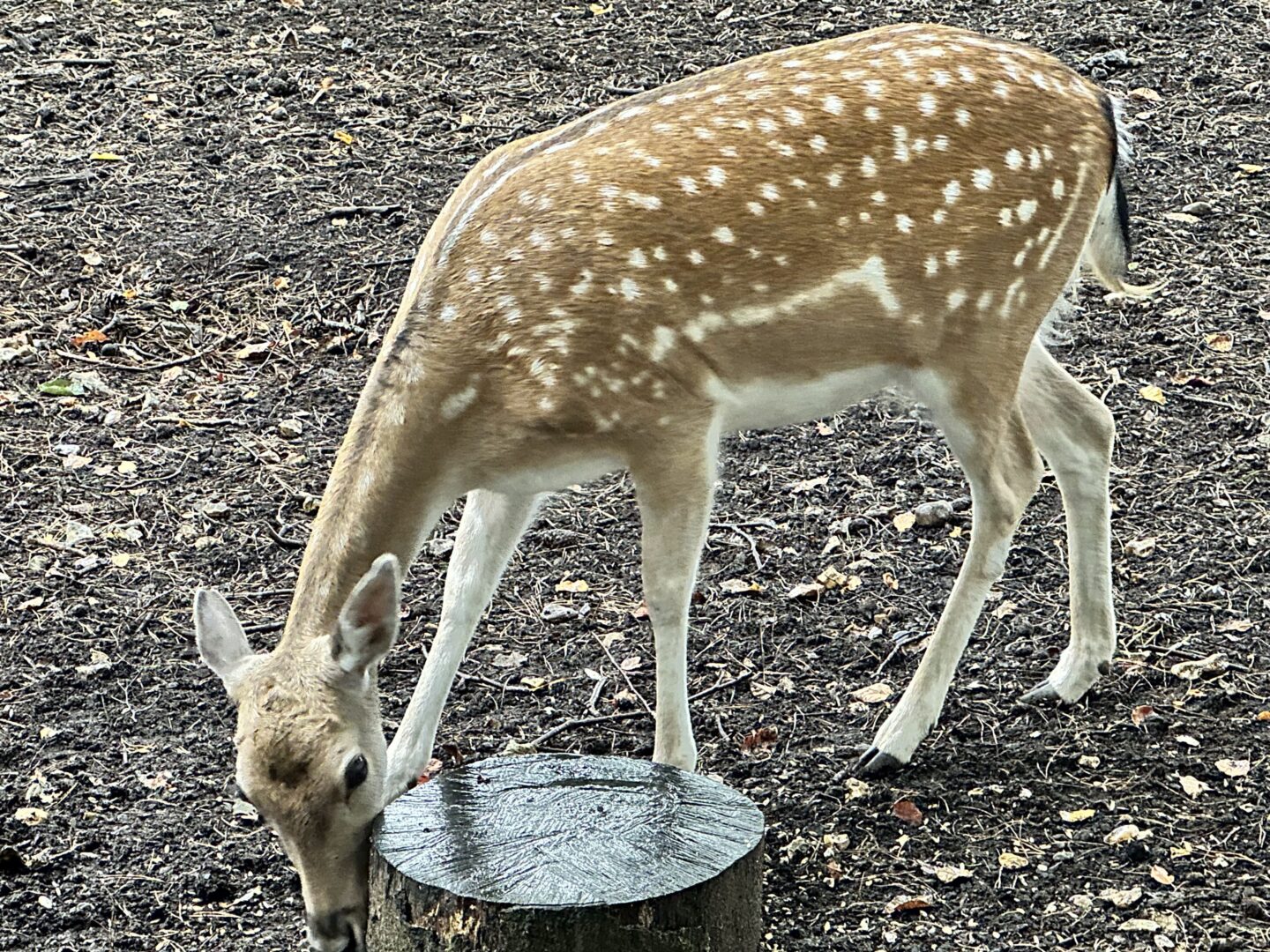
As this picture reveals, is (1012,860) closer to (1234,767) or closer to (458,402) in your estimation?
(1234,767)

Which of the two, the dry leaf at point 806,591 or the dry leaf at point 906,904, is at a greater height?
the dry leaf at point 906,904

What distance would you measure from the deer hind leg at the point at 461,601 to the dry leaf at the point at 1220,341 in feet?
10.7

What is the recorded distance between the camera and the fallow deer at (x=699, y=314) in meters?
4.23

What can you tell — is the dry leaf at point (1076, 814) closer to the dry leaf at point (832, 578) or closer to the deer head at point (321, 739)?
the dry leaf at point (832, 578)

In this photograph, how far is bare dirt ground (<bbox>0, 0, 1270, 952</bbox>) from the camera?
4.44 meters

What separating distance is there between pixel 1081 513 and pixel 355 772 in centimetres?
241

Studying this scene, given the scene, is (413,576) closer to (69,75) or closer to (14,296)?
(14,296)

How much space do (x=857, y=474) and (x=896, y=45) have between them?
1927 mm

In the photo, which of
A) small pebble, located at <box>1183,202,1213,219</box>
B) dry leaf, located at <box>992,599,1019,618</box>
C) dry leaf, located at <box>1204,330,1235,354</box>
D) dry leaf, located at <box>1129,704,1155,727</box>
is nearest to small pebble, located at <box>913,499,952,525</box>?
dry leaf, located at <box>992,599,1019,618</box>

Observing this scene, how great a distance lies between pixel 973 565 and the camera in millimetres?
4891

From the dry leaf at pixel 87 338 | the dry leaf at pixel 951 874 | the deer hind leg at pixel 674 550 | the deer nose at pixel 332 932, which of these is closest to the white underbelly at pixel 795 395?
the deer hind leg at pixel 674 550

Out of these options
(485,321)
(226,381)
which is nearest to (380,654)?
(485,321)

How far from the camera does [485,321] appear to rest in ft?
14.0

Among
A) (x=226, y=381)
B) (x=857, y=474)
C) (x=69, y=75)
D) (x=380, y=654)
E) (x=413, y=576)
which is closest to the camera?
(x=380, y=654)
